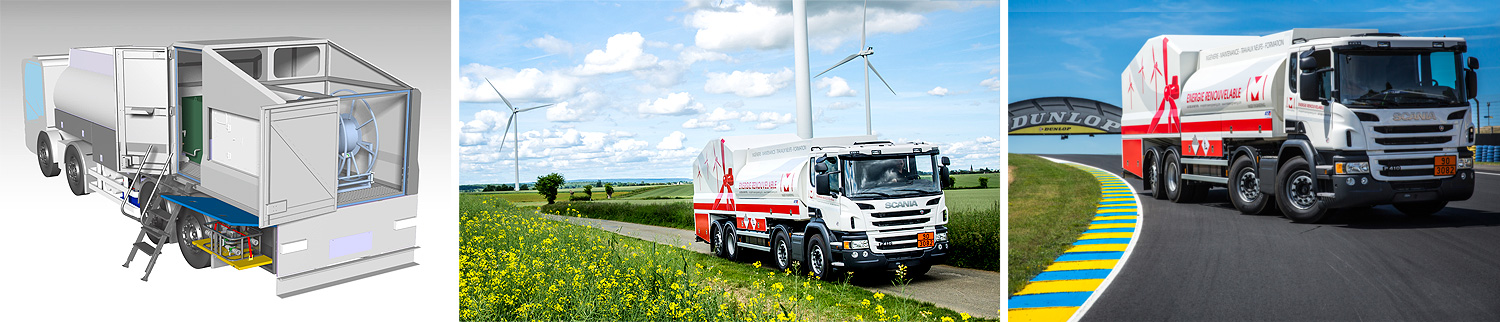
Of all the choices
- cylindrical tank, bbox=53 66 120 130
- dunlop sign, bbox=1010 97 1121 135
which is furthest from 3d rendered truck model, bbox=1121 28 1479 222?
cylindrical tank, bbox=53 66 120 130

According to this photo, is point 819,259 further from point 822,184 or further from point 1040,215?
point 1040,215

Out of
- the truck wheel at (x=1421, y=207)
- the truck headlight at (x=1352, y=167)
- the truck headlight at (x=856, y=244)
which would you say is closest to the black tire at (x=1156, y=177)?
the truck headlight at (x=1352, y=167)

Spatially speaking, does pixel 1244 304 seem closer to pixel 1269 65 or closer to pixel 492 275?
pixel 1269 65

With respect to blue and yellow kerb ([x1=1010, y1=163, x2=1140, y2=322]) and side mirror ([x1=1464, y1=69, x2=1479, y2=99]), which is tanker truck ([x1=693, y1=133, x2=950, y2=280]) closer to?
blue and yellow kerb ([x1=1010, y1=163, x2=1140, y2=322])

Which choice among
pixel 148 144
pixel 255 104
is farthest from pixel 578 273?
pixel 148 144

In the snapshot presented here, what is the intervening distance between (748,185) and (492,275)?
13.1 feet

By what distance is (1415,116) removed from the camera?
946cm

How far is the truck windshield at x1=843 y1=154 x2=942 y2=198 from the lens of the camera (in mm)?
11109

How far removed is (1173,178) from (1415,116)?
2.60 m

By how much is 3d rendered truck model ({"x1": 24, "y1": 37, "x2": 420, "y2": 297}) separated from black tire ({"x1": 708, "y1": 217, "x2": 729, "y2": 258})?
431 cm

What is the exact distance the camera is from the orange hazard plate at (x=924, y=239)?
10.8 meters

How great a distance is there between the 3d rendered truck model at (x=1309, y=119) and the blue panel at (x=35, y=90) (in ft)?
51.2

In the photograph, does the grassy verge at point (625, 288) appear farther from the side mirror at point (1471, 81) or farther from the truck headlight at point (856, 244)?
the side mirror at point (1471, 81)

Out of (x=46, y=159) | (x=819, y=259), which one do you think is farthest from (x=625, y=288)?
(x=46, y=159)
